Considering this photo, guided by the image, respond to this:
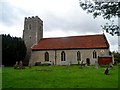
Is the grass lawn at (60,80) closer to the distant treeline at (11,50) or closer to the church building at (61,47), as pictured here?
the distant treeline at (11,50)

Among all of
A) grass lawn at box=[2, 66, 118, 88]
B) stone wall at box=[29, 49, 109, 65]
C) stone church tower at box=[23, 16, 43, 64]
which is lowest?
grass lawn at box=[2, 66, 118, 88]

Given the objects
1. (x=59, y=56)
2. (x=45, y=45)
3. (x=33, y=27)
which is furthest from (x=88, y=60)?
(x=33, y=27)

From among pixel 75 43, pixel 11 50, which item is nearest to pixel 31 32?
pixel 11 50

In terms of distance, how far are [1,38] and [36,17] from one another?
14.1 m

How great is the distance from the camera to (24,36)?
66.9 metres

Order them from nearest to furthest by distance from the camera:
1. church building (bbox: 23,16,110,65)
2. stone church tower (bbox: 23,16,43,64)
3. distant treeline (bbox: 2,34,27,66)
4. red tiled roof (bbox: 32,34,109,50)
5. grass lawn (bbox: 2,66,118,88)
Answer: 1. grass lawn (bbox: 2,66,118,88)
2. distant treeline (bbox: 2,34,27,66)
3. church building (bbox: 23,16,110,65)
4. red tiled roof (bbox: 32,34,109,50)
5. stone church tower (bbox: 23,16,43,64)

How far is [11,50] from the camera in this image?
56344 millimetres

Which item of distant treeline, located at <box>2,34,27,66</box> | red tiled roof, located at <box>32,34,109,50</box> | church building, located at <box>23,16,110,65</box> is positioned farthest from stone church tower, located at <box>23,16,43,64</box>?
distant treeline, located at <box>2,34,27,66</box>

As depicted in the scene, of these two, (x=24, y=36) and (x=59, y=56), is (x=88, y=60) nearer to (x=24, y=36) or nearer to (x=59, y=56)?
(x=59, y=56)

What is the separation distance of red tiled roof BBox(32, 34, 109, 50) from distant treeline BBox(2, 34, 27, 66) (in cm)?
502

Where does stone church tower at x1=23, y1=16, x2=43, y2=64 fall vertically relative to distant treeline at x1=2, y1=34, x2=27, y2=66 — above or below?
above

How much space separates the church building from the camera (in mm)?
58000

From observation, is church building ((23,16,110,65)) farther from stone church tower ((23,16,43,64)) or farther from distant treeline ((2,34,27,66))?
distant treeline ((2,34,27,66))

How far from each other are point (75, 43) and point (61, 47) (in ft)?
11.5
